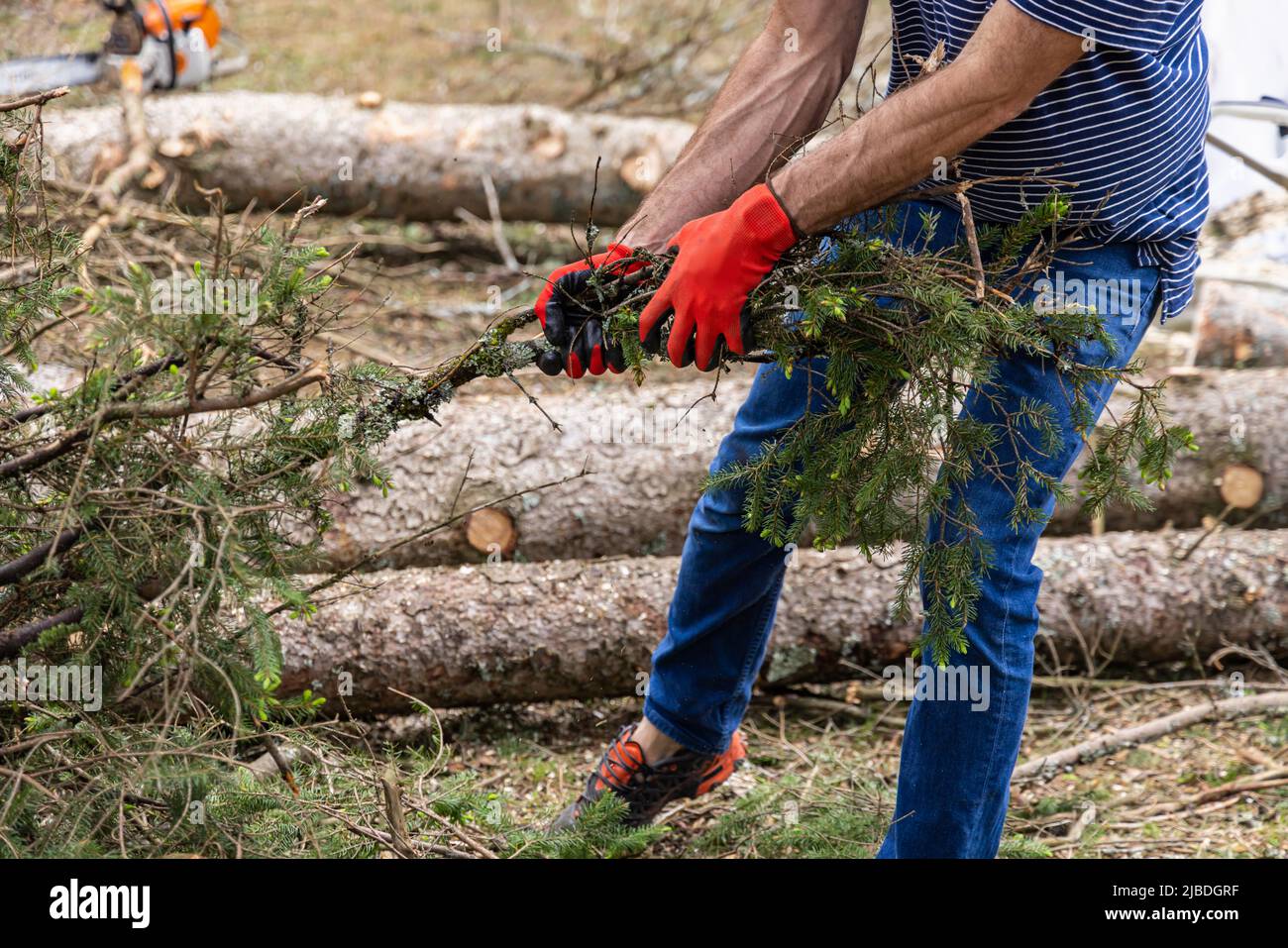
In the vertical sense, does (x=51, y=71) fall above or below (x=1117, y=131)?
above

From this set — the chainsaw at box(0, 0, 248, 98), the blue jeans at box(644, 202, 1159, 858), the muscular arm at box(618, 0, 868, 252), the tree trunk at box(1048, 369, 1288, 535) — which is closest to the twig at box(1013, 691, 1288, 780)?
the tree trunk at box(1048, 369, 1288, 535)

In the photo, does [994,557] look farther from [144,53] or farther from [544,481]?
[144,53]

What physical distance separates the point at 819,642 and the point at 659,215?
130cm

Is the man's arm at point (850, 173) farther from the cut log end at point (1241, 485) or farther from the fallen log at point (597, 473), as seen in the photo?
the cut log end at point (1241, 485)

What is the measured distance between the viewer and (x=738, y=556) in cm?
230

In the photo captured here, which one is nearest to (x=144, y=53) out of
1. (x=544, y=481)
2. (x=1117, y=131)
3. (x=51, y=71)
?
(x=51, y=71)

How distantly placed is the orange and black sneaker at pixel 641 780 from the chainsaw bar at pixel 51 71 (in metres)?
3.76

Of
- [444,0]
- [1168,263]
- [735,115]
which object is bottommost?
[1168,263]

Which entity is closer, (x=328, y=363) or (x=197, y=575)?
(x=197, y=575)

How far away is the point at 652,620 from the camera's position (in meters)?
2.89

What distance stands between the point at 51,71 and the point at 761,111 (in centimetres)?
391

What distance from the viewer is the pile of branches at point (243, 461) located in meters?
1.77
